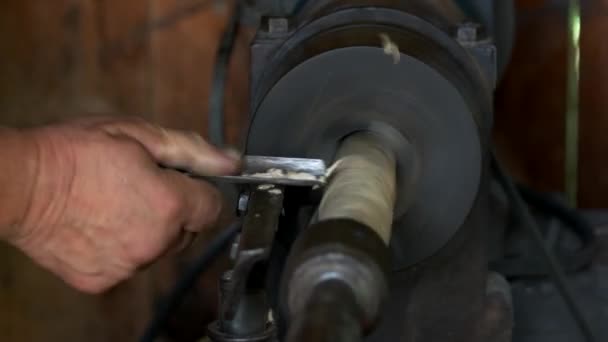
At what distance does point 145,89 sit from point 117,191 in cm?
59

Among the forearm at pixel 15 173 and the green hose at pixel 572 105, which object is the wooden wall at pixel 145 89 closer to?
the green hose at pixel 572 105

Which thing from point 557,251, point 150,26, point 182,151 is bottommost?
point 557,251

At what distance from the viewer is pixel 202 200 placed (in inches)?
28.7

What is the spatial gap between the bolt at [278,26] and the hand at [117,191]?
0.35 feet

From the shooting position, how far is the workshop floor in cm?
92

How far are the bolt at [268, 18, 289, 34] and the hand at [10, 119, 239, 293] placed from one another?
4.2 inches

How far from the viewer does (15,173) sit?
684 mm

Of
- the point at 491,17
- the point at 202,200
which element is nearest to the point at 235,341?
the point at 202,200

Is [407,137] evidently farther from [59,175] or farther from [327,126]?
[59,175]

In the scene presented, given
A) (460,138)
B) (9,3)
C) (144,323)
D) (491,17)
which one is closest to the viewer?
(460,138)

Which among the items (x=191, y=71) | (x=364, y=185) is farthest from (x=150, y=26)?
(x=364, y=185)

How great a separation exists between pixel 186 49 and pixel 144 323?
0.38m

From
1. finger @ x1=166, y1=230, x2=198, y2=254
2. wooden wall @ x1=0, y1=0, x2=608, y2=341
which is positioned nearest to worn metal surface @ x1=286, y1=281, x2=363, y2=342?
finger @ x1=166, y1=230, x2=198, y2=254

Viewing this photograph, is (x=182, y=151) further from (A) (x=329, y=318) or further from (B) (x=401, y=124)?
(A) (x=329, y=318)
